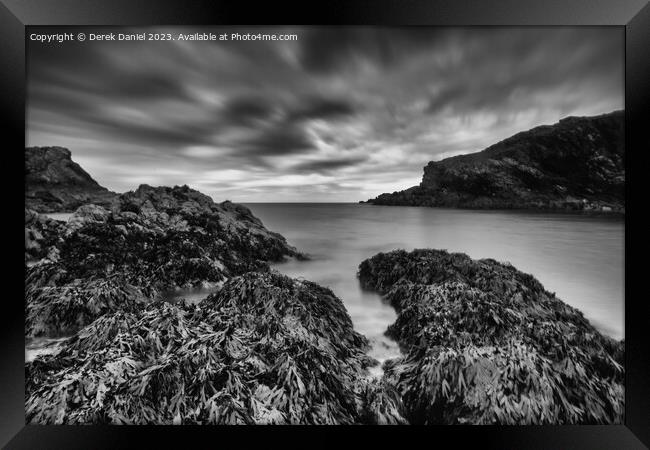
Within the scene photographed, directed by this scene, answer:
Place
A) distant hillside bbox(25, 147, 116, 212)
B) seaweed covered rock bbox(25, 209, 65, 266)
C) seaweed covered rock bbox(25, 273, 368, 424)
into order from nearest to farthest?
seaweed covered rock bbox(25, 273, 368, 424)
distant hillside bbox(25, 147, 116, 212)
seaweed covered rock bbox(25, 209, 65, 266)

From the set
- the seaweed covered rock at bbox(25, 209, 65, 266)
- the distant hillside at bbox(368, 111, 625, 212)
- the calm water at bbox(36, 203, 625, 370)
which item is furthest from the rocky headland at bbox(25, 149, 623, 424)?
the distant hillside at bbox(368, 111, 625, 212)

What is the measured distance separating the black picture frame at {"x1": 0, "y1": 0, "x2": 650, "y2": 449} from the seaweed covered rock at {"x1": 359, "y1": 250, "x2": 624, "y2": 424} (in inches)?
5.7

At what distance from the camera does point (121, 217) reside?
7.65 feet

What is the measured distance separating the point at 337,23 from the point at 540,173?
8.36ft

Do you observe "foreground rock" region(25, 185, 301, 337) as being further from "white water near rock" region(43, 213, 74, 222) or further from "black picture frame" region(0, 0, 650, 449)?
"black picture frame" region(0, 0, 650, 449)

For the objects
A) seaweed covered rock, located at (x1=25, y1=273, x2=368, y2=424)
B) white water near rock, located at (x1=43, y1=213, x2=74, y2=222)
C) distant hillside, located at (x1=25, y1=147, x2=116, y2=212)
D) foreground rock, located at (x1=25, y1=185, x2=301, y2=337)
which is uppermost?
distant hillside, located at (x1=25, y1=147, x2=116, y2=212)

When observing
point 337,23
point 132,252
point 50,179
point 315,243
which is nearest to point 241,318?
point 315,243

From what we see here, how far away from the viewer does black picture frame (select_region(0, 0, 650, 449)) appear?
1.80 m

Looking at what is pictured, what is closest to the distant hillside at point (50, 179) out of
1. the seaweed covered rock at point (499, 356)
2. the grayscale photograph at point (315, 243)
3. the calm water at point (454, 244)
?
the grayscale photograph at point (315, 243)

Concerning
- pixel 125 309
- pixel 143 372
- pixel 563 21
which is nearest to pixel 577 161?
pixel 563 21

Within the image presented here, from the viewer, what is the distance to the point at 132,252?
2.30 meters

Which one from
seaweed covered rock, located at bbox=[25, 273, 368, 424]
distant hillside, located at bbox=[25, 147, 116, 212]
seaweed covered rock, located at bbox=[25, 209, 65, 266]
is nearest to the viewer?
seaweed covered rock, located at bbox=[25, 273, 368, 424]
